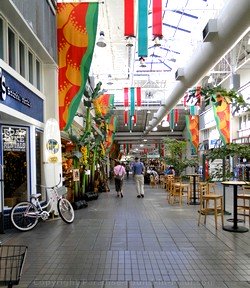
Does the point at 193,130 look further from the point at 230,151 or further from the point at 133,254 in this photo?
the point at 133,254

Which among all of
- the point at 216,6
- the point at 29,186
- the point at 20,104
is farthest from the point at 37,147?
the point at 216,6

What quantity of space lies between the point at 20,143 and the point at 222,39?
4.92 meters

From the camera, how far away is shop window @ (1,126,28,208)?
24.6 ft

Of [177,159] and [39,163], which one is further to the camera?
[177,159]

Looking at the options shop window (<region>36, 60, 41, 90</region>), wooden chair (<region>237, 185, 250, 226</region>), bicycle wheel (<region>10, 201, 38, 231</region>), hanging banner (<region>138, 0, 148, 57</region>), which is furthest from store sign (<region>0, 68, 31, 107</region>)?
wooden chair (<region>237, 185, 250, 226</region>)

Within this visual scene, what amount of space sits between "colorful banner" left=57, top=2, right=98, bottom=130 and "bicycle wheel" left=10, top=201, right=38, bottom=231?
2564 mm

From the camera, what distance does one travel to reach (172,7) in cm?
1281

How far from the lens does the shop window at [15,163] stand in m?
7.49

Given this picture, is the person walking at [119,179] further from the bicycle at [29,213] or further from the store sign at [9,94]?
the store sign at [9,94]

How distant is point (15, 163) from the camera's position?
7.91 meters

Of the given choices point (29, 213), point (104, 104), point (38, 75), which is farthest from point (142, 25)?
point (104, 104)

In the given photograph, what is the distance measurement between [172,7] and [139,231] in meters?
9.12

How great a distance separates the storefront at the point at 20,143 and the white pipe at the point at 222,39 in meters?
4.13

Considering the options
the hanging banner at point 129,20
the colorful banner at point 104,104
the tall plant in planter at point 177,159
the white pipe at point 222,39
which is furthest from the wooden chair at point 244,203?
the colorful banner at point 104,104
